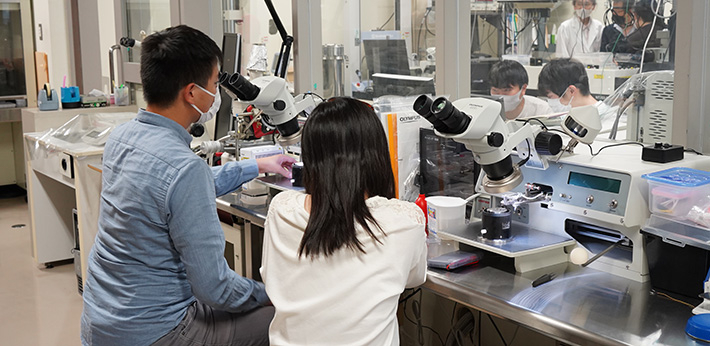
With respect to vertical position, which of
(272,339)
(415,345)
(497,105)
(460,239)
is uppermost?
(497,105)

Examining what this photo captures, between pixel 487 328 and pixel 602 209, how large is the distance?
3.58ft

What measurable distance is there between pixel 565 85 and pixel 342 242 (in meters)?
1.54

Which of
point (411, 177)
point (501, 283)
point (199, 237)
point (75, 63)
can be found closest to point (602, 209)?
point (501, 283)

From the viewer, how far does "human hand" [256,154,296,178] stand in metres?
2.54

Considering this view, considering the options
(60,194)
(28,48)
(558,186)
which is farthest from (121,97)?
(558,186)

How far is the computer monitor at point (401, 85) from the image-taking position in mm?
3093

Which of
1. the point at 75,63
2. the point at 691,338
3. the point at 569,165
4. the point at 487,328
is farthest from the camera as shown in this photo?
the point at 75,63

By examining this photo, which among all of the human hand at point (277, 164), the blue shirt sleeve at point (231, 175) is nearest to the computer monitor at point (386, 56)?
the human hand at point (277, 164)

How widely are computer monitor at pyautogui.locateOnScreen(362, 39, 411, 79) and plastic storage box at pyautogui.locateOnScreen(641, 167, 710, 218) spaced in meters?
1.71

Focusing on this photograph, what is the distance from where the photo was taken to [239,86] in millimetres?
2377

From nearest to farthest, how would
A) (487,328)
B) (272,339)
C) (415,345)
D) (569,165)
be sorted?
1. (272,339)
2. (569,165)
3. (487,328)
4. (415,345)

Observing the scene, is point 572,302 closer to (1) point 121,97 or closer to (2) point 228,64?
(2) point 228,64

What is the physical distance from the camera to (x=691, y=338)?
4.66 ft

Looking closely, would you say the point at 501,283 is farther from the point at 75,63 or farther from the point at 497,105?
the point at 75,63
